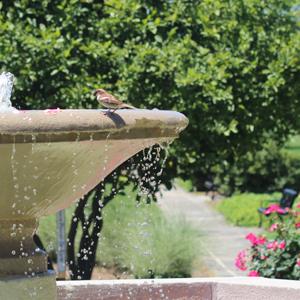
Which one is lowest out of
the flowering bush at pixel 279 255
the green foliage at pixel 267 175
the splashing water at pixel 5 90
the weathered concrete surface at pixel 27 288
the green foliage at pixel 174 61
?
the green foliage at pixel 267 175

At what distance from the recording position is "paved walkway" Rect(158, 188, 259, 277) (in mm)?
12055

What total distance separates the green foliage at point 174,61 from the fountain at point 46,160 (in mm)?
2651

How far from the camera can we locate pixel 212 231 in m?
15.9

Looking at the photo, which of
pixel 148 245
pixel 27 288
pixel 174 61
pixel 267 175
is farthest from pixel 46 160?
pixel 267 175

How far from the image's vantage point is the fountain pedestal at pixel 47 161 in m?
3.72

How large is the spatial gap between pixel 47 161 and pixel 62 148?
0.30 feet

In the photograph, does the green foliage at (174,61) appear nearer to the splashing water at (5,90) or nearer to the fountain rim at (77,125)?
the splashing water at (5,90)

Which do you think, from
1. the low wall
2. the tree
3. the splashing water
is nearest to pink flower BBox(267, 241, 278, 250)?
the tree

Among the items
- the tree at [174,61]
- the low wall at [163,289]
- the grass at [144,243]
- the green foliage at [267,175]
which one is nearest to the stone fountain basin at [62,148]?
the low wall at [163,289]

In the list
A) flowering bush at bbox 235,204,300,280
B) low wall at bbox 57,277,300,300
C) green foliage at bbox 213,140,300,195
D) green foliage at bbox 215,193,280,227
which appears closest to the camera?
low wall at bbox 57,277,300,300

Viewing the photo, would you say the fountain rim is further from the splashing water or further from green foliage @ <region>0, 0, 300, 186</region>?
green foliage @ <region>0, 0, 300, 186</region>

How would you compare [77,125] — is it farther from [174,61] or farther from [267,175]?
[267,175]

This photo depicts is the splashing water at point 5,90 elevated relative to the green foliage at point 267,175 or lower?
elevated

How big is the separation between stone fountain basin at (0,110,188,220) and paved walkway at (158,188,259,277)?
544 cm
